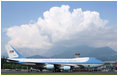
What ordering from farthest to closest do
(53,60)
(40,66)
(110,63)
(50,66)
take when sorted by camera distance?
(110,63), (53,60), (40,66), (50,66)

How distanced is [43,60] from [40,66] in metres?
2.98

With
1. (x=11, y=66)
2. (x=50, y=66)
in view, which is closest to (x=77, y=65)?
(x=50, y=66)

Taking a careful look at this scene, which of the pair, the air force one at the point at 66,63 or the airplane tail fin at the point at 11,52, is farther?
the airplane tail fin at the point at 11,52

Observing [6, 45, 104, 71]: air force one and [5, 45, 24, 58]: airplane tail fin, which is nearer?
[6, 45, 104, 71]: air force one

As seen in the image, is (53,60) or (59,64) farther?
(53,60)

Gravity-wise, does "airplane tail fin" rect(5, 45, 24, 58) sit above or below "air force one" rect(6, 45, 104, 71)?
above

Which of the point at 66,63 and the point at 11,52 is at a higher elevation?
the point at 11,52

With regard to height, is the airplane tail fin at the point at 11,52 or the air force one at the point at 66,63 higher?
the airplane tail fin at the point at 11,52

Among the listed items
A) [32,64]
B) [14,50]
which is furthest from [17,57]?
[32,64]

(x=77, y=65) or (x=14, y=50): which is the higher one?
(x=14, y=50)

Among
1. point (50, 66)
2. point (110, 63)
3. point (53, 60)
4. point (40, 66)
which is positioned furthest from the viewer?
point (110, 63)

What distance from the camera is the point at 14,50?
3394cm

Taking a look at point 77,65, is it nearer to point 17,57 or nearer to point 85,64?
point 85,64

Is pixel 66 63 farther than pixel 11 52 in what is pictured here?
No
